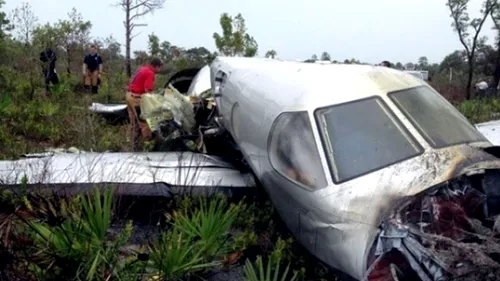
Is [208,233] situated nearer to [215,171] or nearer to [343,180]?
[343,180]

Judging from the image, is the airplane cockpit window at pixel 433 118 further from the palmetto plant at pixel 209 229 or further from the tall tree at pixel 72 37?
the tall tree at pixel 72 37

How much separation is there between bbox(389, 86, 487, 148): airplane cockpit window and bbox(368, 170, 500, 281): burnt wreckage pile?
0.72 meters

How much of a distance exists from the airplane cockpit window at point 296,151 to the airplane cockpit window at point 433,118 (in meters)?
0.93

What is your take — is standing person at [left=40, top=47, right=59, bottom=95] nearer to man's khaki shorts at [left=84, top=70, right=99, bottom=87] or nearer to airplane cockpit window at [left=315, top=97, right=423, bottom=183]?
man's khaki shorts at [left=84, top=70, right=99, bottom=87]

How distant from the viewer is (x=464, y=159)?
5219 millimetres

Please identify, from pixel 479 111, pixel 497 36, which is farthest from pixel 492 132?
pixel 497 36

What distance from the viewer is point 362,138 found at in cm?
554

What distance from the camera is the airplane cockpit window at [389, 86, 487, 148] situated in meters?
5.62

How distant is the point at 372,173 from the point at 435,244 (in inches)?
30.6

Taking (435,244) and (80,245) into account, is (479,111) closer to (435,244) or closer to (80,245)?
(435,244)

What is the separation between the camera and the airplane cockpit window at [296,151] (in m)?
5.39

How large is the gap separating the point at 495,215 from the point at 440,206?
0.59 metres

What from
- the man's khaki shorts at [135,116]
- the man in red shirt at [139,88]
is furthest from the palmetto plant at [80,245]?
the man in red shirt at [139,88]

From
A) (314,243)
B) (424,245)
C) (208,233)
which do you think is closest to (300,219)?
(314,243)
